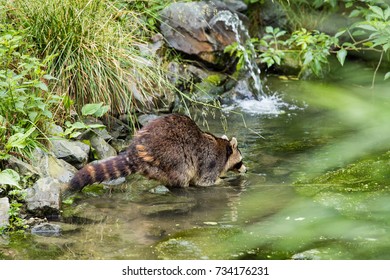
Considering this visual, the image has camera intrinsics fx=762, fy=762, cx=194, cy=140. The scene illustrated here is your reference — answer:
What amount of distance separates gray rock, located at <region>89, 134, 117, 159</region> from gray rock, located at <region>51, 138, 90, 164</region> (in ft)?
1.01

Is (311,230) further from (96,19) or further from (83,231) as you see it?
(96,19)

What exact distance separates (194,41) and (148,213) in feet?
15.4

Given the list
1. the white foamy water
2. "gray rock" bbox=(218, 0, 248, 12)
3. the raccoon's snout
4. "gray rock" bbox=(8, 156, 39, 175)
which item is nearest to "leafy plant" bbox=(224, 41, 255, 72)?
the white foamy water

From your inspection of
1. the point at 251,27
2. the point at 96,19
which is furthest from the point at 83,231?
the point at 251,27

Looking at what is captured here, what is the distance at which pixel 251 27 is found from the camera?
1215 centimetres

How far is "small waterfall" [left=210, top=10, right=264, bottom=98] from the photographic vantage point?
10.7 m

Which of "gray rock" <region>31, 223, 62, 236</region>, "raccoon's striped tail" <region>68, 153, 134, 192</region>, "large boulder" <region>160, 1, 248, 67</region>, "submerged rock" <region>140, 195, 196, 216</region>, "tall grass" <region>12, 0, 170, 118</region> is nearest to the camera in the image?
"gray rock" <region>31, 223, 62, 236</region>

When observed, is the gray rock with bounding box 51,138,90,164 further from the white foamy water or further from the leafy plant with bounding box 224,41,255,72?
the leafy plant with bounding box 224,41,255,72

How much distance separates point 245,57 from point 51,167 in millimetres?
4343

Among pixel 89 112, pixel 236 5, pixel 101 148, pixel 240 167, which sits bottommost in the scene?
pixel 240 167

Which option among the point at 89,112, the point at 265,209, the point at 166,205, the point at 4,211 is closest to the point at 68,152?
the point at 89,112

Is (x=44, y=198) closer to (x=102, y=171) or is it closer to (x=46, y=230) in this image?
(x=46, y=230)

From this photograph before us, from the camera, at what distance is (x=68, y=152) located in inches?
283

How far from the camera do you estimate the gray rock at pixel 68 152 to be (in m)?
7.16
